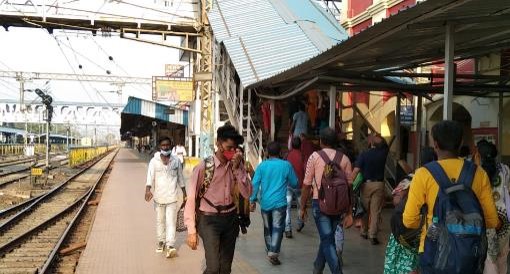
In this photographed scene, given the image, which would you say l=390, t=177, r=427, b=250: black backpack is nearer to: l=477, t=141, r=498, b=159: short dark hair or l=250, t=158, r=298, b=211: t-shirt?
l=477, t=141, r=498, b=159: short dark hair

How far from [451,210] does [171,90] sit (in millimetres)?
24403

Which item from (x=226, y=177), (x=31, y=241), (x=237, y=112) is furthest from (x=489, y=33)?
(x=237, y=112)

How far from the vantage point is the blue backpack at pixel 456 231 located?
3.21 metres

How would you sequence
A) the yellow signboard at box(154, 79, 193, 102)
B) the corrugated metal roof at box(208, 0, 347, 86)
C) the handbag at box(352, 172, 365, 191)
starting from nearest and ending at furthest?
the handbag at box(352, 172, 365, 191), the corrugated metal roof at box(208, 0, 347, 86), the yellow signboard at box(154, 79, 193, 102)

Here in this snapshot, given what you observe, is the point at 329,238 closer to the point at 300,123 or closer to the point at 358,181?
the point at 358,181

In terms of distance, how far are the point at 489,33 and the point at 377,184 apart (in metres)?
2.71

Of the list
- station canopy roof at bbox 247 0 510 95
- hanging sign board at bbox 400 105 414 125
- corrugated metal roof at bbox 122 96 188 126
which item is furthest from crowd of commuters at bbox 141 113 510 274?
corrugated metal roof at bbox 122 96 188 126

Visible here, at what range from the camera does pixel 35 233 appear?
40.7ft

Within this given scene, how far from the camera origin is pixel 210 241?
16.9 ft

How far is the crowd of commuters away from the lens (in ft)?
10.9

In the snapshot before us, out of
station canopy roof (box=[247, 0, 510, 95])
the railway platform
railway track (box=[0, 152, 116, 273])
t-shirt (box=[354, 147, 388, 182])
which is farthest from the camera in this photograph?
railway track (box=[0, 152, 116, 273])

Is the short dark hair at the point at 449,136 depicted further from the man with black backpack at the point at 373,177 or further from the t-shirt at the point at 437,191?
the man with black backpack at the point at 373,177

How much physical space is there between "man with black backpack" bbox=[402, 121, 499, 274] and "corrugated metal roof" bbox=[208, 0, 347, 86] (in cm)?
996

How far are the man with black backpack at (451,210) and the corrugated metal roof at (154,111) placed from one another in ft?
107
